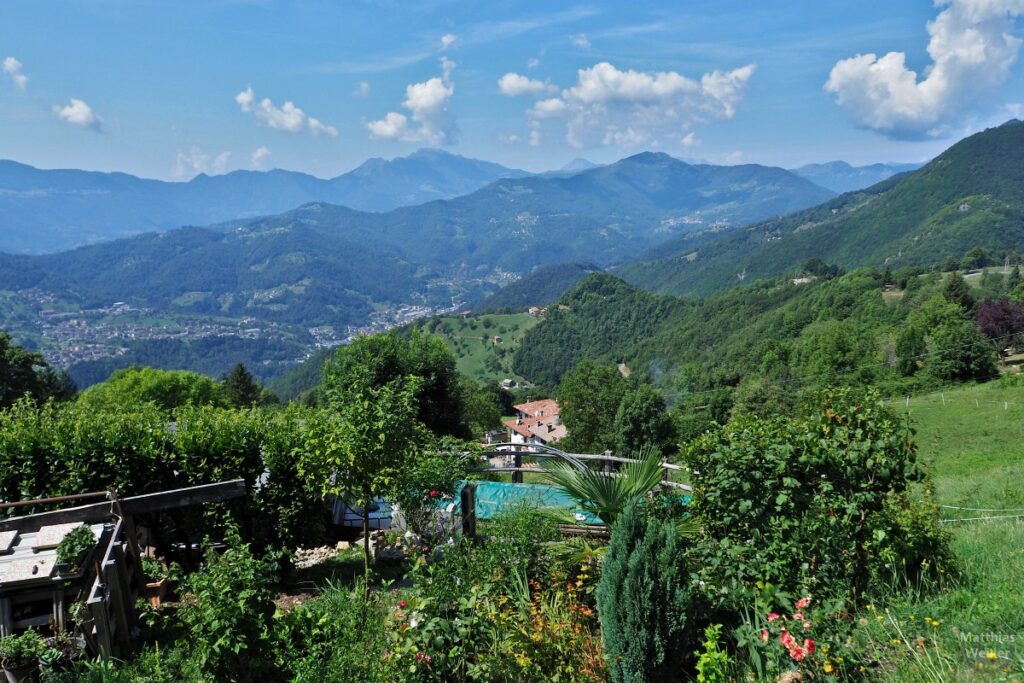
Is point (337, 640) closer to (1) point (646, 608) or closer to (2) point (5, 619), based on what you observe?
(1) point (646, 608)

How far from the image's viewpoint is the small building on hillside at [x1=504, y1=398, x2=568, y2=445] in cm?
6812

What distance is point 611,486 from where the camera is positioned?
558 centimetres

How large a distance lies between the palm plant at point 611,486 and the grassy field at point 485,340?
463 feet

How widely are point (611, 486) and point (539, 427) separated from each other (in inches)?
2548

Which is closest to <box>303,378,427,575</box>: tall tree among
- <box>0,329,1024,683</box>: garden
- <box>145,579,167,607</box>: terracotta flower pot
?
<box>0,329,1024,683</box>: garden

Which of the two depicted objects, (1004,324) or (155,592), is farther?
(1004,324)

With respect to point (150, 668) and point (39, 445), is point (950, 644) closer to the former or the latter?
point (150, 668)

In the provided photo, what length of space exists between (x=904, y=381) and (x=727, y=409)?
1411 centimetres

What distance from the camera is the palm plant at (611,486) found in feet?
18.0

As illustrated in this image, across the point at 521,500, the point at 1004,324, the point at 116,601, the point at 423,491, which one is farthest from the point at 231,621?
the point at 1004,324

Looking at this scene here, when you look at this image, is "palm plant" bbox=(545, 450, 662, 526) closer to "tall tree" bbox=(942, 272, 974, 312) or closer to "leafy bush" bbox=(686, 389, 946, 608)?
"leafy bush" bbox=(686, 389, 946, 608)

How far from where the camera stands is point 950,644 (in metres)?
3.68

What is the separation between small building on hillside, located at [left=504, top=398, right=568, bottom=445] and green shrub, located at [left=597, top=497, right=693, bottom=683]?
59.7 meters

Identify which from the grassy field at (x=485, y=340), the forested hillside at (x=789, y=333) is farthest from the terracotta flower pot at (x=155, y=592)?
the grassy field at (x=485, y=340)
